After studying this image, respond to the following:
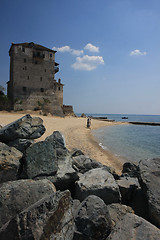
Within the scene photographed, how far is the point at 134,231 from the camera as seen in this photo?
219cm

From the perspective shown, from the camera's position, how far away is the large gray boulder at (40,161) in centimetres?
338

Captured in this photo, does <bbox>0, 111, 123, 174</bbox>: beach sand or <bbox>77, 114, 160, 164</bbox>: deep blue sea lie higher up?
<bbox>0, 111, 123, 174</bbox>: beach sand

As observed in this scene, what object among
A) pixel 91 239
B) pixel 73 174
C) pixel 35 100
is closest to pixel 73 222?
pixel 91 239

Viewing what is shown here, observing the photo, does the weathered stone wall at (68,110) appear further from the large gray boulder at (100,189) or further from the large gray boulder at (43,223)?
the large gray boulder at (43,223)

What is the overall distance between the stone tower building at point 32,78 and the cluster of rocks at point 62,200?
37.4 meters

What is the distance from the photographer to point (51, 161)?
363cm

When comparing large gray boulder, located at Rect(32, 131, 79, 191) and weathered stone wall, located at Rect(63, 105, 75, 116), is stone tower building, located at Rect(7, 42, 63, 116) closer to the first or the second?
weathered stone wall, located at Rect(63, 105, 75, 116)

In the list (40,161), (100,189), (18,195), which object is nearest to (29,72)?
(40,161)

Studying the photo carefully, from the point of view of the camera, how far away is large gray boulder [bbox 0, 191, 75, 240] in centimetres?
176

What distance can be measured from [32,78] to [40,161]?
41.1 meters

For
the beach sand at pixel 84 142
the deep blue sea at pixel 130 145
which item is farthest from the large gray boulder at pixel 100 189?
the deep blue sea at pixel 130 145

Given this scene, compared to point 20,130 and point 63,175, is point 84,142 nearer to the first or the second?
point 20,130

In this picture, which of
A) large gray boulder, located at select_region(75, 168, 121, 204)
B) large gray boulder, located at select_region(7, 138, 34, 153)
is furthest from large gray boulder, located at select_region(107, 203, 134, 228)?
large gray boulder, located at select_region(7, 138, 34, 153)

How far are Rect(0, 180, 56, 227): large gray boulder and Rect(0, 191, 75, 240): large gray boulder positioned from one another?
373mm
